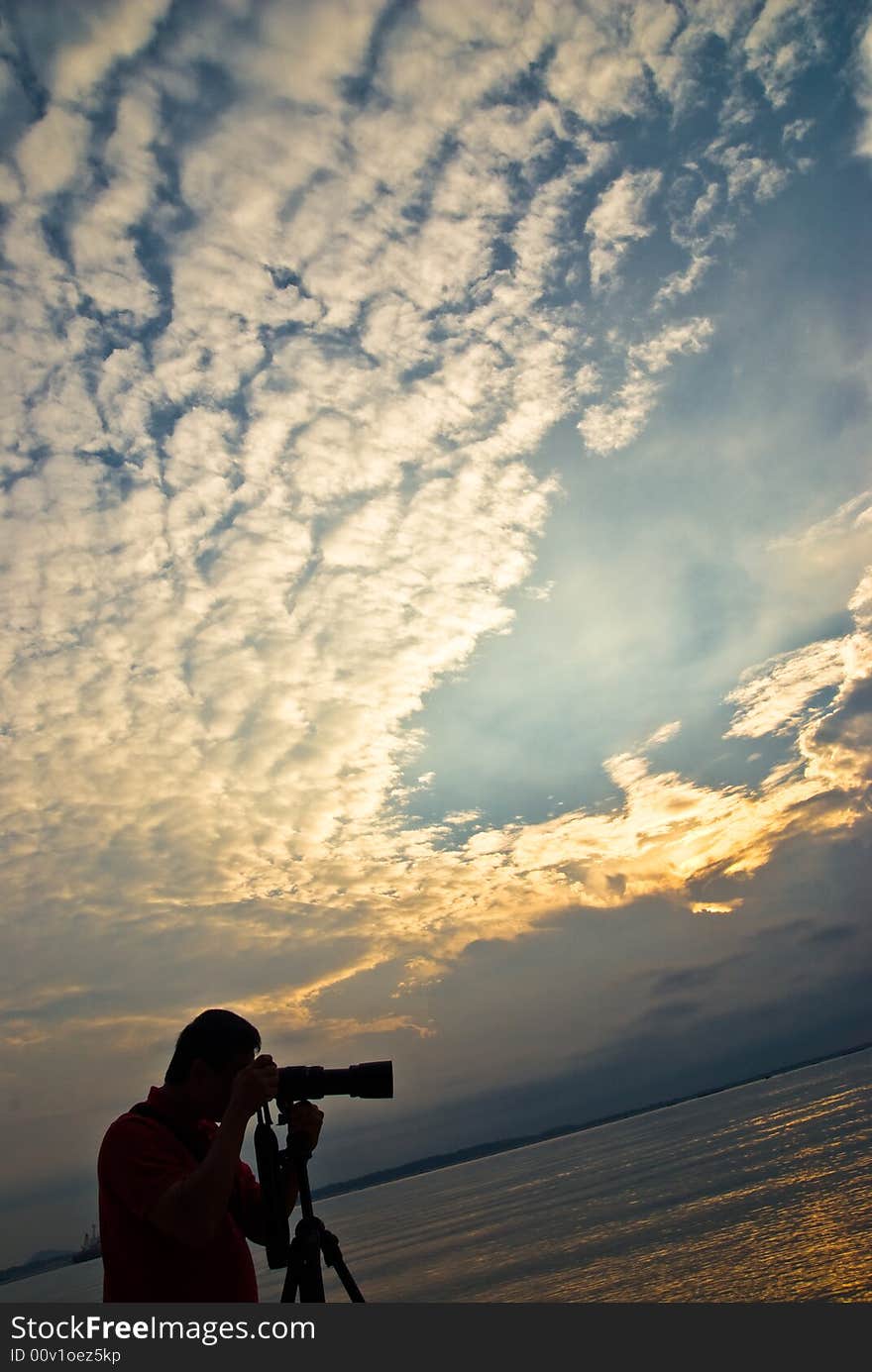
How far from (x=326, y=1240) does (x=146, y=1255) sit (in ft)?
2.89

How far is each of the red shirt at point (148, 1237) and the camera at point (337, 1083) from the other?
56cm

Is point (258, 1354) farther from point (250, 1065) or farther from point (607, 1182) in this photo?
point (607, 1182)

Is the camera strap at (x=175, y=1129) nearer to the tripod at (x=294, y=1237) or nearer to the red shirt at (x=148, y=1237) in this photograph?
the red shirt at (x=148, y=1237)

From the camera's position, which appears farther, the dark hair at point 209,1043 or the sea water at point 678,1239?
the sea water at point 678,1239

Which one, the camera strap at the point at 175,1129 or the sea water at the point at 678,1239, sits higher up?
the camera strap at the point at 175,1129

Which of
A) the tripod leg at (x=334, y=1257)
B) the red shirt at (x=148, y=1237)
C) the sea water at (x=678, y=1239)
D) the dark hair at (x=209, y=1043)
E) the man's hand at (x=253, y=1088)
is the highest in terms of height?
the dark hair at (x=209, y=1043)

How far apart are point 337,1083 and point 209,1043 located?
824 mm

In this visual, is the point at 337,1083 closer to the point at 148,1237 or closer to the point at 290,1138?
the point at 290,1138

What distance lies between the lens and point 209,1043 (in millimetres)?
2680

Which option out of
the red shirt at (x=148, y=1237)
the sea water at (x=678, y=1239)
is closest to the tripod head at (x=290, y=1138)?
the red shirt at (x=148, y=1237)

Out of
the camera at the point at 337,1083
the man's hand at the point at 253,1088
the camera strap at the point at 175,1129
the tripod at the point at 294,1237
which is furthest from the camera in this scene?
the camera at the point at 337,1083

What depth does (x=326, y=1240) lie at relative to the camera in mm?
2998

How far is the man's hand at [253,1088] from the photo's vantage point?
2.48 metres

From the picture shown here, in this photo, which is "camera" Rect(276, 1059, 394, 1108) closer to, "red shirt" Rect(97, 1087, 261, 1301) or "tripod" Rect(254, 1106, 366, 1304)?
"tripod" Rect(254, 1106, 366, 1304)
